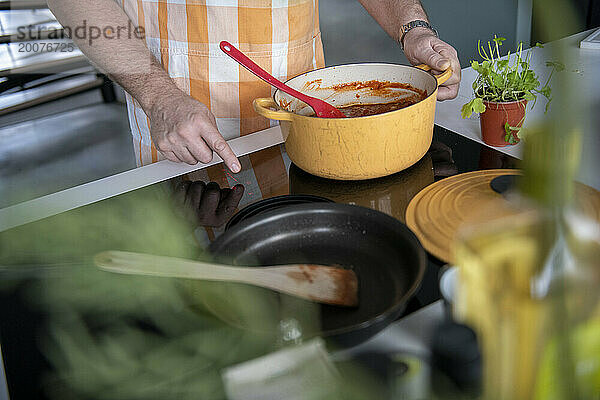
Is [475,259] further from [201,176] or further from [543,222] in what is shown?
[201,176]

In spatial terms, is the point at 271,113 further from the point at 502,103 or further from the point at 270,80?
the point at 502,103

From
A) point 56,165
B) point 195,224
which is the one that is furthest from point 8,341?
point 56,165

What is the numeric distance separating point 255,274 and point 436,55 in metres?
0.66

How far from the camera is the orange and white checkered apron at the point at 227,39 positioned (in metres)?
1.08

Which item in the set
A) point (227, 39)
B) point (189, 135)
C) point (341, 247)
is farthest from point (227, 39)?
point (341, 247)

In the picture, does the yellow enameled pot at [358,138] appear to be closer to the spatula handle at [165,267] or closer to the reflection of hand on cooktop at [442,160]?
the reflection of hand on cooktop at [442,160]

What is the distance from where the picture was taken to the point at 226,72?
112 centimetres

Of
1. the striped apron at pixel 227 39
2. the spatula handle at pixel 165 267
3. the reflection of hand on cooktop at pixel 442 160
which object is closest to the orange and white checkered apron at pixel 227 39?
the striped apron at pixel 227 39

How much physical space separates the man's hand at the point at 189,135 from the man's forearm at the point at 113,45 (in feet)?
0.40

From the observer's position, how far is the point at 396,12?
4.00 feet

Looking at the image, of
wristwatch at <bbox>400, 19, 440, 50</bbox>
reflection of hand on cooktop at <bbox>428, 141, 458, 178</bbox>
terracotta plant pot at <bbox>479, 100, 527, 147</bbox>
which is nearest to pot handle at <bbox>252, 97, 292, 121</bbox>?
reflection of hand on cooktop at <bbox>428, 141, 458, 178</bbox>

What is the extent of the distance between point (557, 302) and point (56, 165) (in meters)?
2.90

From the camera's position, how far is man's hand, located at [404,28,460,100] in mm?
988

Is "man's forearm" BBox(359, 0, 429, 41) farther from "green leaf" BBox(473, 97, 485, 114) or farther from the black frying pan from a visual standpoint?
the black frying pan
